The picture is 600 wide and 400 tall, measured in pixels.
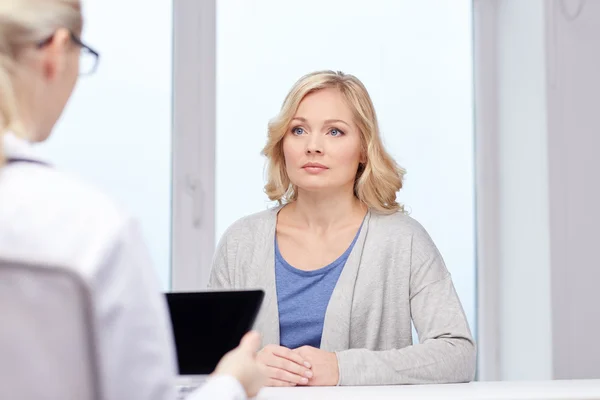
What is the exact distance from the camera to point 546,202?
2.57 m

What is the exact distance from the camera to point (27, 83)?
73cm

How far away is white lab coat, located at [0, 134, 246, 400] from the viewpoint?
0.59m

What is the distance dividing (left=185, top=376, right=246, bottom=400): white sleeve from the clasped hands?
71 centimetres

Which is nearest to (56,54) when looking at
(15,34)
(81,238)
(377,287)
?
(15,34)

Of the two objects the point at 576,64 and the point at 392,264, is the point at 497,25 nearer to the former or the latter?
the point at 576,64

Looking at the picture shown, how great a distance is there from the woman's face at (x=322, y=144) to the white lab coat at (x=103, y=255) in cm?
122

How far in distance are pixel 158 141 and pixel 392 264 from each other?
4.19ft

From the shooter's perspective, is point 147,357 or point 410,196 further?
point 410,196

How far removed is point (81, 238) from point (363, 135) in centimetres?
137

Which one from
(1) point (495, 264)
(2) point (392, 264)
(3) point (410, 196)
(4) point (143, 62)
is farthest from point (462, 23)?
(2) point (392, 264)

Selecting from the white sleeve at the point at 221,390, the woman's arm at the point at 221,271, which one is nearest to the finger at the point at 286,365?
the woman's arm at the point at 221,271

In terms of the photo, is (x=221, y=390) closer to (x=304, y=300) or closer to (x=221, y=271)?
(x=304, y=300)

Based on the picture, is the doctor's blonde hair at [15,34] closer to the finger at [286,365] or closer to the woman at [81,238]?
the woman at [81,238]

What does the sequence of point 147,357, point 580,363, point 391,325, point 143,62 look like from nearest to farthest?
1. point 147,357
2. point 391,325
3. point 580,363
4. point 143,62
